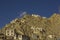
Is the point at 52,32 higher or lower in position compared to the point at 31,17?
lower

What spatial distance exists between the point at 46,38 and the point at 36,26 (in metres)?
29.3

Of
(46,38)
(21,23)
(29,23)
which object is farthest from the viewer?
(29,23)

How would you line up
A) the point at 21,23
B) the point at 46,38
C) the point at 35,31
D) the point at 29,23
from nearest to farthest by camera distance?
the point at 46,38 < the point at 35,31 < the point at 21,23 < the point at 29,23

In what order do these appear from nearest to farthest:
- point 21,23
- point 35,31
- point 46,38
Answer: point 46,38 → point 35,31 → point 21,23

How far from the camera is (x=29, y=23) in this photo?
194 m

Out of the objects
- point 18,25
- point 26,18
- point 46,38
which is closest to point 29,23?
point 26,18

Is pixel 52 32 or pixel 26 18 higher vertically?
pixel 26 18

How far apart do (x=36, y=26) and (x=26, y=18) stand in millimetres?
15544

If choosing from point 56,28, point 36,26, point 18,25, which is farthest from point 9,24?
point 56,28

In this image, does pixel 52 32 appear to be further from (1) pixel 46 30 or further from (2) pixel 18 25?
(2) pixel 18 25

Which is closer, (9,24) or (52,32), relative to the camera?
(9,24)

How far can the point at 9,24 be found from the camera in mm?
169875

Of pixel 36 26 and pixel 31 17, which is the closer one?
pixel 36 26

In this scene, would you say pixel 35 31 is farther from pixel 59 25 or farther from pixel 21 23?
Result: pixel 59 25
